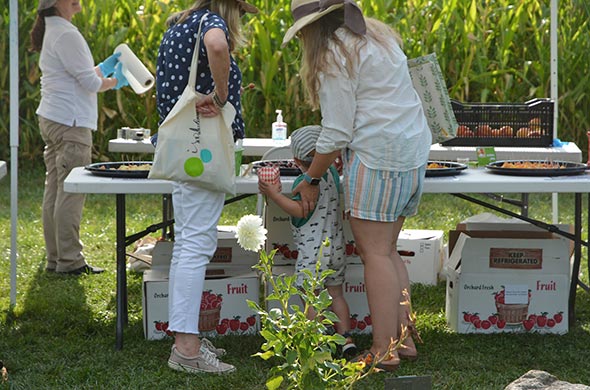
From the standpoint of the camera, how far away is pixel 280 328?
9.60 feet

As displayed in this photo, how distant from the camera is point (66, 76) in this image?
5953 mm

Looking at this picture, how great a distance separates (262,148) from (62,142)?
1.13m

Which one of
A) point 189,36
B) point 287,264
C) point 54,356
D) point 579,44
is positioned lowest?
point 54,356

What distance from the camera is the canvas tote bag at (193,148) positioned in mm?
4059

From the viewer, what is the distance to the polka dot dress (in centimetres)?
412

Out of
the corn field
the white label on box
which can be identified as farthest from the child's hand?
the corn field

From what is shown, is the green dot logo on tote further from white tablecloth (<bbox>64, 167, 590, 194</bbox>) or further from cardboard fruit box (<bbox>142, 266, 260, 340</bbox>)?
cardboard fruit box (<bbox>142, 266, 260, 340</bbox>)

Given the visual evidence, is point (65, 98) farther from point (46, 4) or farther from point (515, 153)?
point (515, 153)

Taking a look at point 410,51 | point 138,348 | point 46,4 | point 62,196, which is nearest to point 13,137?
point 62,196

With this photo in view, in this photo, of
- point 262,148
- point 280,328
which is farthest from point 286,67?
point 280,328

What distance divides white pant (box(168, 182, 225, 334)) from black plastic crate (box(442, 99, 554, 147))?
6.65ft

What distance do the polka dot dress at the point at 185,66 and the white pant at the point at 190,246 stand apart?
0.34m

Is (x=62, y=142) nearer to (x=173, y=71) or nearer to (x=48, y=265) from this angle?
(x=48, y=265)

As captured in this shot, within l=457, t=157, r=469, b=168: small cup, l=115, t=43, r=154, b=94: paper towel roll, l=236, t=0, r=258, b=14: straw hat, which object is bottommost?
l=457, t=157, r=469, b=168: small cup
